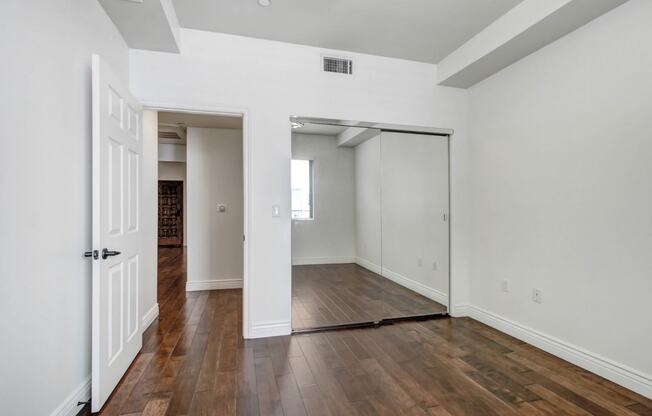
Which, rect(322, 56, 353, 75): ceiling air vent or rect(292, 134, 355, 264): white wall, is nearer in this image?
rect(322, 56, 353, 75): ceiling air vent

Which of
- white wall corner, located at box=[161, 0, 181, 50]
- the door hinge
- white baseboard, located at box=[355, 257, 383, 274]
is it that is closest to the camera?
the door hinge

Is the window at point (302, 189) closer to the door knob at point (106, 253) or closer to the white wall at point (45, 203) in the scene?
the door knob at point (106, 253)

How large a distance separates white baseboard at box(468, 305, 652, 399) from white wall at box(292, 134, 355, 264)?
163 cm

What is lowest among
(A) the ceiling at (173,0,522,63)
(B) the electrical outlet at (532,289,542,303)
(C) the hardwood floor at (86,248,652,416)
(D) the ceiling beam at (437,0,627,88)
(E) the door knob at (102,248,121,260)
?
(C) the hardwood floor at (86,248,652,416)

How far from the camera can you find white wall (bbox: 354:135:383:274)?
141 inches

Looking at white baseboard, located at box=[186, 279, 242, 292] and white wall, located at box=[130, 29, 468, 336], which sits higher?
white wall, located at box=[130, 29, 468, 336]

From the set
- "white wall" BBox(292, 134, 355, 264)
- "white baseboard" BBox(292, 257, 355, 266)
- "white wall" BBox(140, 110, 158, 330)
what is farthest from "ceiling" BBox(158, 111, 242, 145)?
"white baseboard" BBox(292, 257, 355, 266)

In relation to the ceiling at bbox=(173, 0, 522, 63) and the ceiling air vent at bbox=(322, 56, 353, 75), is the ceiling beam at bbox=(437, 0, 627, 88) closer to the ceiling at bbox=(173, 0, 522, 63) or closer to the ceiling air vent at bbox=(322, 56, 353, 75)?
the ceiling at bbox=(173, 0, 522, 63)

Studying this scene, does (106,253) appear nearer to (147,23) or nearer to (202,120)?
(147,23)

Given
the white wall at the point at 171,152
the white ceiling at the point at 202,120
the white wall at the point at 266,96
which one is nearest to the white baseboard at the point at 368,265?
the white wall at the point at 266,96

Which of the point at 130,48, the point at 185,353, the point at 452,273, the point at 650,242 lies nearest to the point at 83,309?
the point at 185,353

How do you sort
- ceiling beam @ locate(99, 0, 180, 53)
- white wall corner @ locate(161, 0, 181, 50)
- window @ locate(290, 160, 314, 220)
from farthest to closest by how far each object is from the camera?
window @ locate(290, 160, 314, 220) → white wall corner @ locate(161, 0, 181, 50) → ceiling beam @ locate(99, 0, 180, 53)

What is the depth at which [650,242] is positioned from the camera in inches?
80.4

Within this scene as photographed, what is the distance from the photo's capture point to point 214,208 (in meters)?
4.84
